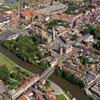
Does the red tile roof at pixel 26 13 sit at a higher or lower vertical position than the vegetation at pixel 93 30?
higher

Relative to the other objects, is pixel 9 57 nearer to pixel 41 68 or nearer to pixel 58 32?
pixel 41 68

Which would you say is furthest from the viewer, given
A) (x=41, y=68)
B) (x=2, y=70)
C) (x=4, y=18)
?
(x=4, y=18)

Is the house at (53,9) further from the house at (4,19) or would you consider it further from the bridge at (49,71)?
the bridge at (49,71)

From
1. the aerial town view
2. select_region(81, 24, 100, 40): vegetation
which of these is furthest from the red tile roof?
select_region(81, 24, 100, 40): vegetation

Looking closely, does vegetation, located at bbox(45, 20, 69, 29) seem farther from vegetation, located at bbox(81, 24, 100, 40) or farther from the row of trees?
the row of trees

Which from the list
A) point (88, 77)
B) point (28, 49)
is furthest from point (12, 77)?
point (88, 77)

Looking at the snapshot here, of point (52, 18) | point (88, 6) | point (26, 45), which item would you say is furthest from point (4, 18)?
point (88, 6)

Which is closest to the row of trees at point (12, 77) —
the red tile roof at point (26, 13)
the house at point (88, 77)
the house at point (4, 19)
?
the house at point (88, 77)
